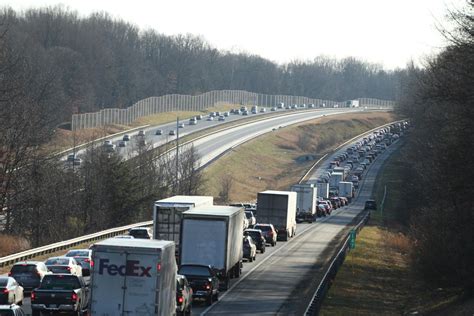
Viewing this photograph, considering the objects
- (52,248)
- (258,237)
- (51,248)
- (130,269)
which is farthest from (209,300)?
(258,237)

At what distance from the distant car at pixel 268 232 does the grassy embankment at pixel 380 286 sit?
17.2ft

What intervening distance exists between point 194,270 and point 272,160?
121324mm

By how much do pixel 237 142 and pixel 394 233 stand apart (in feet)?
243

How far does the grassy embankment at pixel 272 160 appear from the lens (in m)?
126

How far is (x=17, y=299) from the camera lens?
32969 mm

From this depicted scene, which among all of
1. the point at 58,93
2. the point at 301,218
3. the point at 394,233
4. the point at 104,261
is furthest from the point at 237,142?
the point at 104,261

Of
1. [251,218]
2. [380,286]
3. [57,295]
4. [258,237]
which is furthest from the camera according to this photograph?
[251,218]

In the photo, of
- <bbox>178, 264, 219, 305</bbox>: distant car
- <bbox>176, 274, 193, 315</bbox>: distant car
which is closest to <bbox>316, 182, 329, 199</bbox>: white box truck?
<bbox>178, 264, 219, 305</bbox>: distant car

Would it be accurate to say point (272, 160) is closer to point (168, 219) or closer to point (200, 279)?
point (168, 219)

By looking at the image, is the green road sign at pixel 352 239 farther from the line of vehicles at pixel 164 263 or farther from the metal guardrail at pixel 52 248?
the metal guardrail at pixel 52 248

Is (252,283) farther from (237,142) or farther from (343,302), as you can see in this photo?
(237,142)

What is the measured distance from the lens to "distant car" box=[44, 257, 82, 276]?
126ft

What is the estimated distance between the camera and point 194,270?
36.5 metres

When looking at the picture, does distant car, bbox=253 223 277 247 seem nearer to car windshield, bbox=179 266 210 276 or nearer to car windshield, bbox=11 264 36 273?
car windshield, bbox=179 266 210 276
